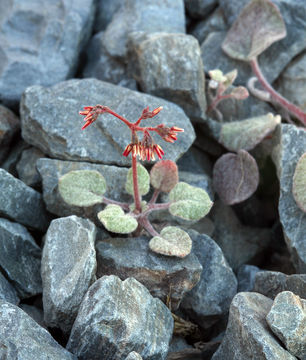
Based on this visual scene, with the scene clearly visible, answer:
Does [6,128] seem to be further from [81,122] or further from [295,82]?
[295,82]

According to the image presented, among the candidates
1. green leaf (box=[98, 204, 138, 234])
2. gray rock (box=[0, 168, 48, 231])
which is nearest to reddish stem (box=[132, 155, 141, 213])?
green leaf (box=[98, 204, 138, 234])

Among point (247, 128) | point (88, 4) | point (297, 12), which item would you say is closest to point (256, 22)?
point (297, 12)

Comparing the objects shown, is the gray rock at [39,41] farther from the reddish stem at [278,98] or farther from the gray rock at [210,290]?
the gray rock at [210,290]

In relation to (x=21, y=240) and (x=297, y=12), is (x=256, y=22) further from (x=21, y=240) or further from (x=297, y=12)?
(x=21, y=240)

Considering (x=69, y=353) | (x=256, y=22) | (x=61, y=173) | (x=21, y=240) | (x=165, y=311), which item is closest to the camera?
(x=69, y=353)

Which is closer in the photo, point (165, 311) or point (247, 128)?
point (165, 311)
